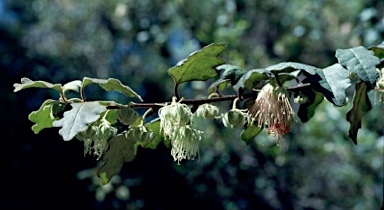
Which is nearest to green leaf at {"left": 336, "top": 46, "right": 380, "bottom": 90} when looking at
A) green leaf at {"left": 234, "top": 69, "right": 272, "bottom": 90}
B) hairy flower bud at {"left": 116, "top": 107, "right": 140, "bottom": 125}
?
green leaf at {"left": 234, "top": 69, "right": 272, "bottom": 90}

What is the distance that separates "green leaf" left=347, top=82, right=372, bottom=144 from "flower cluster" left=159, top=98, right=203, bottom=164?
29 cm

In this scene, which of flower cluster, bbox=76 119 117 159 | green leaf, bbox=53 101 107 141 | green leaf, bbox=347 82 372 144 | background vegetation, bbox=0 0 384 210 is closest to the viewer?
green leaf, bbox=53 101 107 141

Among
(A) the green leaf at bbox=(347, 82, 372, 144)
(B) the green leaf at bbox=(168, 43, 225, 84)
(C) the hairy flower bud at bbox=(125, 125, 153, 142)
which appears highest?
(B) the green leaf at bbox=(168, 43, 225, 84)

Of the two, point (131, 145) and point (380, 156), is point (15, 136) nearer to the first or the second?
point (380, 156)

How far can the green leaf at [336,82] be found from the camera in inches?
30.8

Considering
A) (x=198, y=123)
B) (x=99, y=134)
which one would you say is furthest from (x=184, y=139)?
(x=198, y=123)

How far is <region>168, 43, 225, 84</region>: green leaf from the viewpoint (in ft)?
2.89

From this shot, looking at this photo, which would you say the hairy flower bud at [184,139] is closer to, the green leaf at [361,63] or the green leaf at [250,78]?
the green leaf at [250,78]

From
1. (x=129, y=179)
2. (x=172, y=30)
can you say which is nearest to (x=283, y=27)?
(x=172, y=30)

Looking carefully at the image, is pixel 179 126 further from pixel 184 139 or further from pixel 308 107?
pixel 308 107

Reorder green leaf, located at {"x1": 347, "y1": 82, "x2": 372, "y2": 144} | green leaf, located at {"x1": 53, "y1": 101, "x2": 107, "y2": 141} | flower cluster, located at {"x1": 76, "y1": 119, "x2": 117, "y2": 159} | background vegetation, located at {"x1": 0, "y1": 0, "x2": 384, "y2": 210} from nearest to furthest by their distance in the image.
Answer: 1. green leaf, located at {"x1": 53, "y1": 101, "x2": 107, "y2": 141}
2. flower cluster, located at {"x1": 76, "y1": 119, "x2": 117, "y2": 159}
3. green leaf, located at {"x1": 347, "y1": 82, "x2": 372, "y2": 144}
4. background vegetation, located at {"x1": 0, "y1": 0, "x2": 384, "y2": 210}

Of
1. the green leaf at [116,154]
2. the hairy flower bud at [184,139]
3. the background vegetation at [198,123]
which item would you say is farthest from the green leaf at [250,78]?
the background vegetation at [198,123]

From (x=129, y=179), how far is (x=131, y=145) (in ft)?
11.5

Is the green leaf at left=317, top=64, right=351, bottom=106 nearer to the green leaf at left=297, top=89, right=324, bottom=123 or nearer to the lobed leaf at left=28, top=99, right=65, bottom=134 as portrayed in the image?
the green leaf at left=297, top=89, right=324, bottom=123
